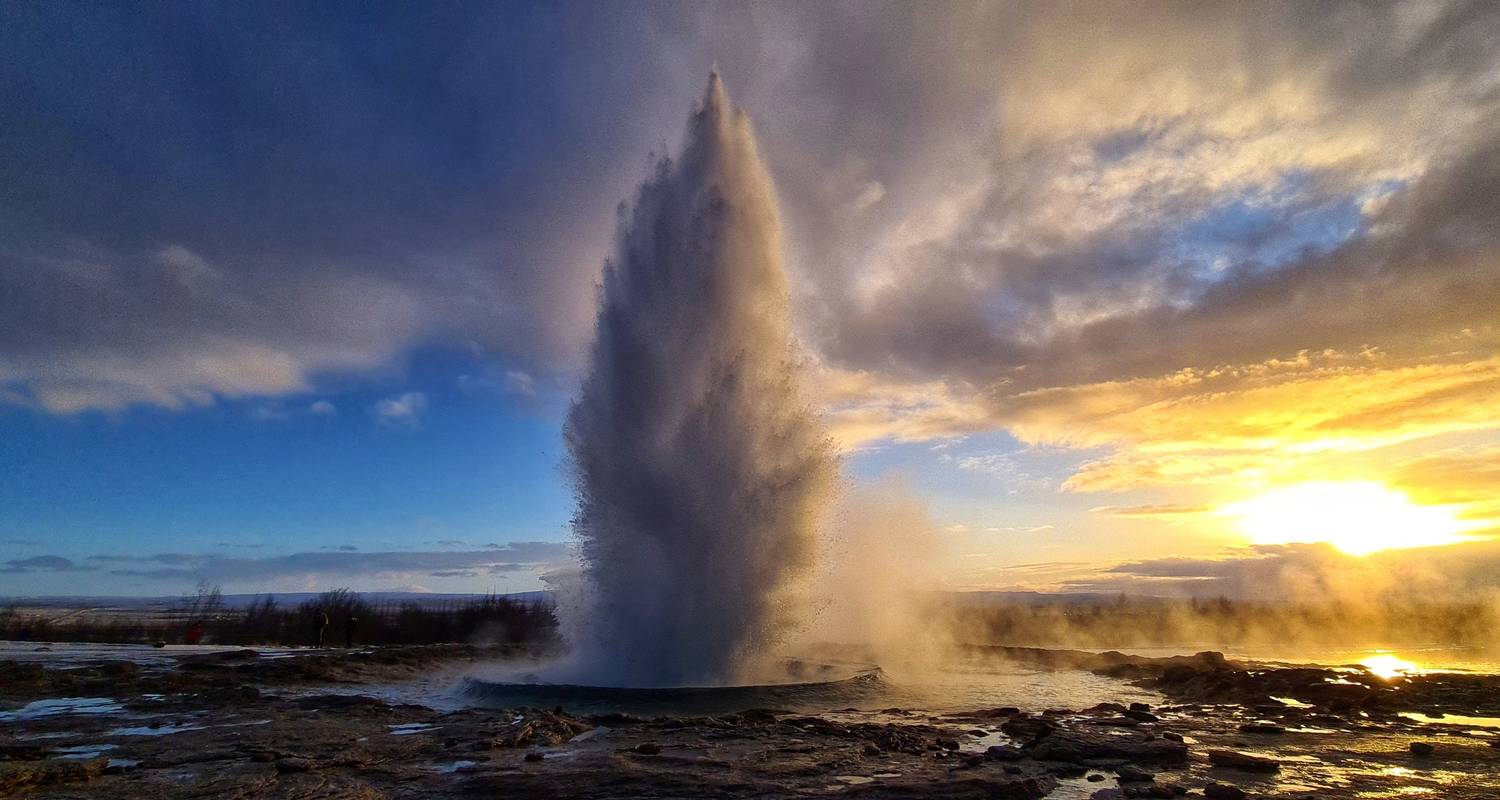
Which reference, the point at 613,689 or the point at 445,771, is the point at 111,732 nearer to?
the point at 445,771

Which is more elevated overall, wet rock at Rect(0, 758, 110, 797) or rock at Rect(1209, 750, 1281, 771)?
wet rock at Rect(0, 758, 110, 797)

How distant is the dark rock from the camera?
7.75 metres

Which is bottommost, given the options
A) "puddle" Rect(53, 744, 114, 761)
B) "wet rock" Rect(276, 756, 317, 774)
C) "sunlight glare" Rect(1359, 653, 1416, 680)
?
"sunlight glare" Rect(1359, 653, 1416, 680)

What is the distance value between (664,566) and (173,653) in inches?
875

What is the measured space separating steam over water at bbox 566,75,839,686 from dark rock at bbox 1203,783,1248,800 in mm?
9952

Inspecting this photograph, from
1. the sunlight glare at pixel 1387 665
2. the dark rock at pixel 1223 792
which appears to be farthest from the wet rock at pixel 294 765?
the sunlight glare at pixel 1387 665

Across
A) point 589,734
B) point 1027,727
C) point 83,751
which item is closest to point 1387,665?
point 1027,727

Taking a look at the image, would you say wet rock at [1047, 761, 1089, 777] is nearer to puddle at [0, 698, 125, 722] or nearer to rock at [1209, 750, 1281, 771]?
rock at [1209, 750, 1281, 771]

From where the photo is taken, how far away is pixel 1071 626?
50094 millimetres

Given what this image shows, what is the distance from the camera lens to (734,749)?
33.4 feet

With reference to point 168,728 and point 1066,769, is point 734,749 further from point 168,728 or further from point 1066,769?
point 168,728

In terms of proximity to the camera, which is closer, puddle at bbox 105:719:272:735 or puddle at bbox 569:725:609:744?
puddle at bbox 569:725:609:744

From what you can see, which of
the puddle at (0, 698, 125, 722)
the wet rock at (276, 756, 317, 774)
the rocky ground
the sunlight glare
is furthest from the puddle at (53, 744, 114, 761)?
the sunlight glare

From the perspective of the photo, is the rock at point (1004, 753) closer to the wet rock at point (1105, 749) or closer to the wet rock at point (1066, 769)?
the wet rock at point (1105, 749)
